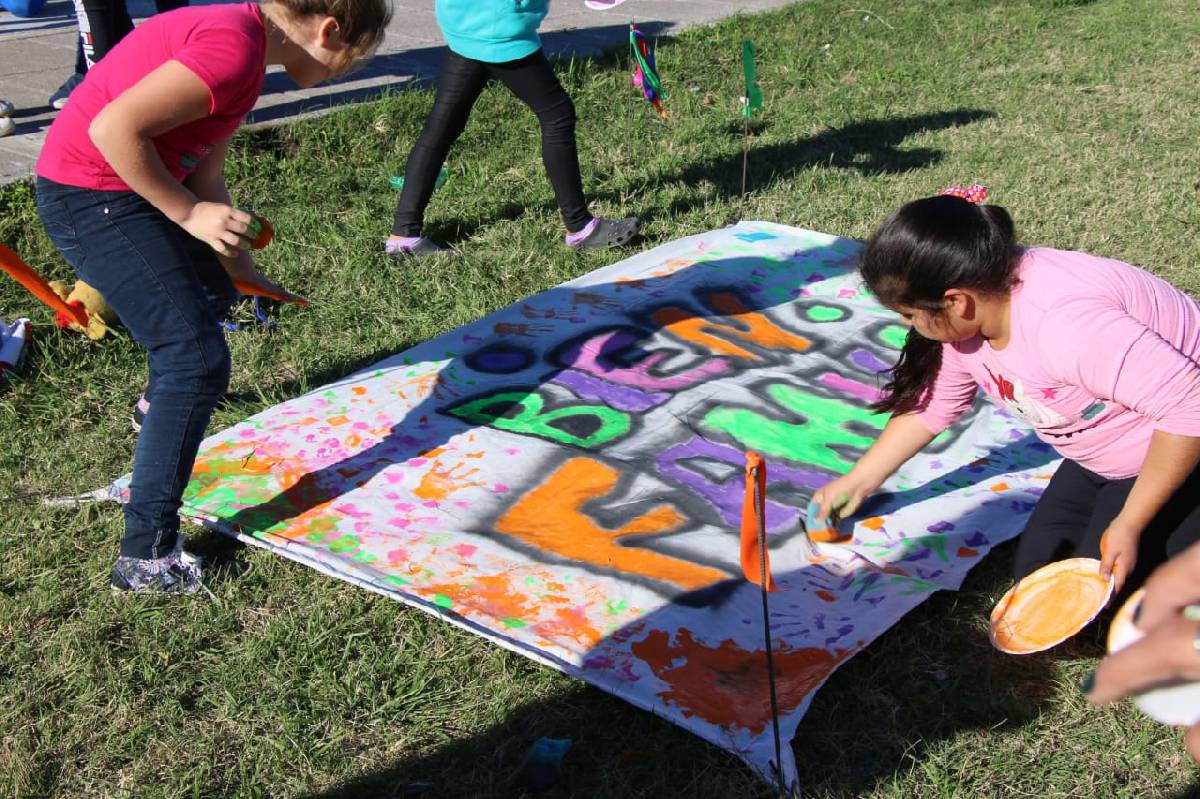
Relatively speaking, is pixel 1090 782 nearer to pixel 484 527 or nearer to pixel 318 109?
pixel 484 527

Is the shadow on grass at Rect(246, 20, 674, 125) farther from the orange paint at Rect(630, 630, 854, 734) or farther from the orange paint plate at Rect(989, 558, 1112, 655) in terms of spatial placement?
the orange paint plate at Rect(989, 558, 1112, 655)

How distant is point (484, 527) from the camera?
9.52ft

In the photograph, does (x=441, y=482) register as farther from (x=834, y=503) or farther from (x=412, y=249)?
(x=412, y=249)

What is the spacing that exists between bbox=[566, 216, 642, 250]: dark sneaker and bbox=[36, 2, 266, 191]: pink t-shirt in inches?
88.4

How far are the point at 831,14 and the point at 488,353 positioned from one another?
6.81 m

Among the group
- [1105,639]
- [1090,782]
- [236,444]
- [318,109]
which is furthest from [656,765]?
[318,109]

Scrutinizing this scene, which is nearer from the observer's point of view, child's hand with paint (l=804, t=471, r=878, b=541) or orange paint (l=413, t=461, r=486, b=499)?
child's hand with paint (l=804, t=471, r=878, b=541)

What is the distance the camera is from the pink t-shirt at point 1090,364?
2.24 metres

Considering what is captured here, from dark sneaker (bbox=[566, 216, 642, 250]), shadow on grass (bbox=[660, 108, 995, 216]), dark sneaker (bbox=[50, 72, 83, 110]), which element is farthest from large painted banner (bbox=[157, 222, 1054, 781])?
dark sneaker (bbox=[50, 72, 83, 110])

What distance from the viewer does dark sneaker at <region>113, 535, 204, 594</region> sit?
272cm

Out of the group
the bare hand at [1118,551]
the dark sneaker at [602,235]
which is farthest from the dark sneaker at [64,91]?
the bare hand at [1118,551]

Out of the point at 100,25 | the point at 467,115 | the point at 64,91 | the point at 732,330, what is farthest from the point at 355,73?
the point at 732,330

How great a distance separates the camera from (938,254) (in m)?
2.33

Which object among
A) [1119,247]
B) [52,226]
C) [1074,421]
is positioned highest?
[52,226]
